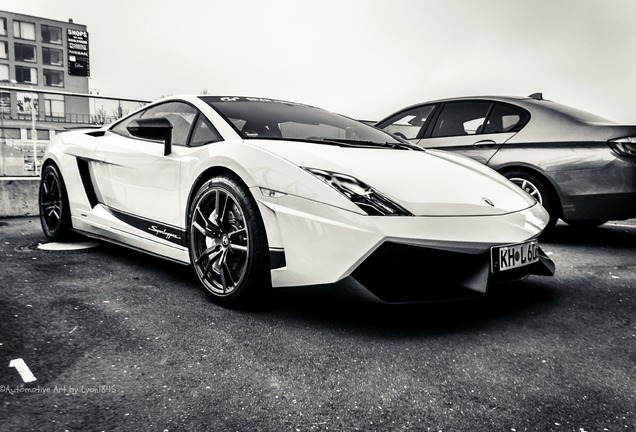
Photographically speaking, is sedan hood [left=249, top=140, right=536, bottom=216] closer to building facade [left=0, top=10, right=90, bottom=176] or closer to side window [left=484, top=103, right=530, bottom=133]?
side window [left=484, top=103, right=530, bottom=133]

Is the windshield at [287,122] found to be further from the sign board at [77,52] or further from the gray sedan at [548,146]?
the sign board at [77,52]

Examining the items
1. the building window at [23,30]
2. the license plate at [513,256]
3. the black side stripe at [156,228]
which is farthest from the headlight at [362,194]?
the building window at [23,30]

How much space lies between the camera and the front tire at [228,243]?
8.89 feet

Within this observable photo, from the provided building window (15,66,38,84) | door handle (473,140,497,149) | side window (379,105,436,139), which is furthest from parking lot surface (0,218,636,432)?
building window (15,66,38,84)

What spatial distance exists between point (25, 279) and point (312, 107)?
224cm

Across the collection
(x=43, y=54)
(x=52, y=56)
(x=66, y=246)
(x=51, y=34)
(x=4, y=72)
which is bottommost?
(x=66, y=246)

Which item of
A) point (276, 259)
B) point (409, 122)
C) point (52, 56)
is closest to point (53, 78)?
point (52, 56)

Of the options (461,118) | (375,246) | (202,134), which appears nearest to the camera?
(375,246)

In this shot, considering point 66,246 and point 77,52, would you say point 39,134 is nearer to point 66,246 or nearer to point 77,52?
point 66,246

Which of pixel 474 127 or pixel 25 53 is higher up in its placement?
pixel 25 53

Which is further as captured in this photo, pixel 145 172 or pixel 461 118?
pixel 461 118

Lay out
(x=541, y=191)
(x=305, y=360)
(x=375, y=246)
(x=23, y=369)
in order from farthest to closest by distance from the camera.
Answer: (x=541, y=191) < (x=375, y=246) < (x=305, y=360) < (x=23, y=369)

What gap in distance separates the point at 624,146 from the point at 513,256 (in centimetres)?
243

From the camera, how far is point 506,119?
5.26 metres
